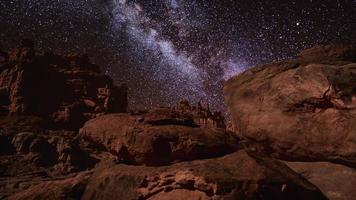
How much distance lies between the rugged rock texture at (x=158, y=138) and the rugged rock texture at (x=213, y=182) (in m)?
0.42

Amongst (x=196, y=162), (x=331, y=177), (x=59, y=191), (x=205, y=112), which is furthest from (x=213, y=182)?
(x=205, y=112)

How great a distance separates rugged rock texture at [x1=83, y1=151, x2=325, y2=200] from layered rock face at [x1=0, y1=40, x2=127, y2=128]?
6526 centimetres

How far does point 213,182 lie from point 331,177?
4.03 m

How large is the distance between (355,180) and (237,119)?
3794 mm

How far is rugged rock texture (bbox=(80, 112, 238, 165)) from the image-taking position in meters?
7.83

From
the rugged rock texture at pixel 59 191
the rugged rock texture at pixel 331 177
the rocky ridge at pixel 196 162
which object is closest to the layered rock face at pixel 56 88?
the rugged rock texture at pixel 59 191

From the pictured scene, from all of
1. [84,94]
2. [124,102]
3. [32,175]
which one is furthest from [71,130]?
[32,175]

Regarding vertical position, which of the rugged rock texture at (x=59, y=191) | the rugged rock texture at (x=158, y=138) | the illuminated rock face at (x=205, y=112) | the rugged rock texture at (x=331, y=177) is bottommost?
the rugged rock texture at (x=59, y=191)

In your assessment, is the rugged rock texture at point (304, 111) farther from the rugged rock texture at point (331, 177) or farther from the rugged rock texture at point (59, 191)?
the rugged rock texture at point (59, 191)

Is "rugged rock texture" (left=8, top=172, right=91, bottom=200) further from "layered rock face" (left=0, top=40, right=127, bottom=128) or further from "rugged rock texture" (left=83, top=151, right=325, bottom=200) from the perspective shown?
"layered rock face" (left=0, top=40, right=127, bottom=128)

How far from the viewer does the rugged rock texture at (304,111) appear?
8922 mm

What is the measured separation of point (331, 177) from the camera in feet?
28.3

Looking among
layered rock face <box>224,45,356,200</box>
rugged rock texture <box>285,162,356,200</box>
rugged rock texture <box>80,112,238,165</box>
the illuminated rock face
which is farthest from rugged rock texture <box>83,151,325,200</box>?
the illuminated rock face

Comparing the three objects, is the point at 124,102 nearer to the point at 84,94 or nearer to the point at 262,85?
the point at 84,94
